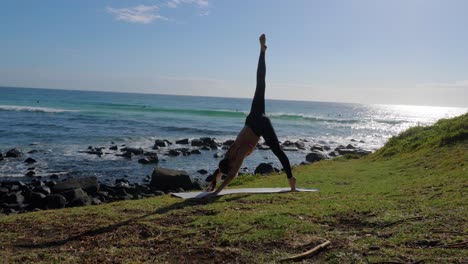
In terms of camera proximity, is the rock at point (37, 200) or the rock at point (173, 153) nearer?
the rock at point (37, 200)

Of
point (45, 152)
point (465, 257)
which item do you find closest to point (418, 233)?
point (465, 257)

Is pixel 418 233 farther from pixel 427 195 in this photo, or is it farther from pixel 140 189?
pixel 140 189

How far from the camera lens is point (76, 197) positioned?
13.8 meters

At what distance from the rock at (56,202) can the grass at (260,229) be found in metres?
6.11

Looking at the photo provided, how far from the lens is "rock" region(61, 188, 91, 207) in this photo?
13414mm

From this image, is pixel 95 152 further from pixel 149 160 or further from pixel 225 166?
pixel 225 166

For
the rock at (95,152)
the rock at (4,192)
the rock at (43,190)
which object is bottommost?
the rock at (4,192)

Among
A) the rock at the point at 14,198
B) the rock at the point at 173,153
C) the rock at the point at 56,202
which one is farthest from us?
the rock at the point at 173,153

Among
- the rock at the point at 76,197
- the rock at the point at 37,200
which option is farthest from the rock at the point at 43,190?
the rock at the point at 76,197

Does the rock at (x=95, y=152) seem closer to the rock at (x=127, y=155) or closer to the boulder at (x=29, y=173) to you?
the rock at (x=127, y=155)

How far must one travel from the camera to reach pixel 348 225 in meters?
6.01

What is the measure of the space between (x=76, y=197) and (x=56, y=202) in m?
0.66

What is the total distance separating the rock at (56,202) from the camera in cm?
1331

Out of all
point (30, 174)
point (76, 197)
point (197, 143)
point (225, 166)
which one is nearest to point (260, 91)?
point (225, 166)
